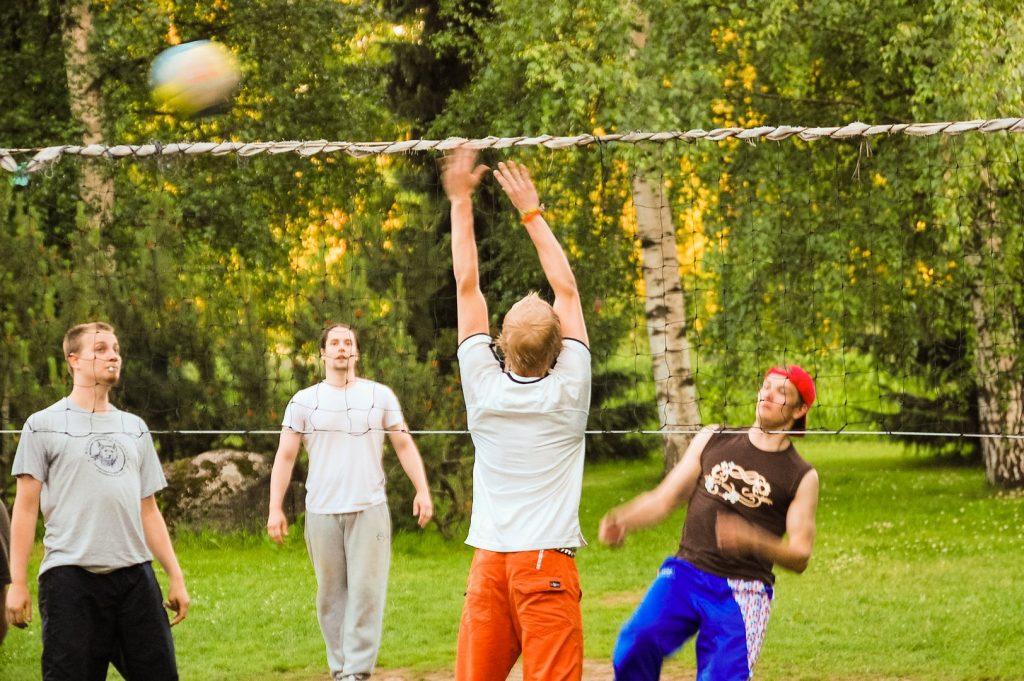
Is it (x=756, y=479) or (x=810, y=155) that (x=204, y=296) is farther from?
(x=756, y=479)

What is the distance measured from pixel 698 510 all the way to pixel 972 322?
30.3 feet

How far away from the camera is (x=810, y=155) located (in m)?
12.8

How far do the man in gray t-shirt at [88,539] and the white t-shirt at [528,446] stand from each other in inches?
54.1

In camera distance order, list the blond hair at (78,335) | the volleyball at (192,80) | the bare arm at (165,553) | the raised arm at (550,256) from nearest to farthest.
→ the raised arm at (550,256) < the blond hair at (78,335) < the bare arm at (165,553) < the volleyball at (192,80)

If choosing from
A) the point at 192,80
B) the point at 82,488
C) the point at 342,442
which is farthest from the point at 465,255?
the point at 192,80

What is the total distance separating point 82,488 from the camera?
4.58 meters

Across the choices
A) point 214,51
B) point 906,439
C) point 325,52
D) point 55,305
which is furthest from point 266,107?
point 906,439

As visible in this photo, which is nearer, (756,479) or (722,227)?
(756,479)

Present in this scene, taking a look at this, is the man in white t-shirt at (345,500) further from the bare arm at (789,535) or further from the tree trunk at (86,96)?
the tree trunk at (86,96)

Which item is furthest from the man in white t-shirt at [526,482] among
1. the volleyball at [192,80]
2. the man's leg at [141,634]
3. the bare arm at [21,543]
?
the volleyball at [192,80]

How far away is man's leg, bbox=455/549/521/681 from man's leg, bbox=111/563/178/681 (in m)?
1.27

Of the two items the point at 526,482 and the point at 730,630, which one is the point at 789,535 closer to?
the point at 730,630

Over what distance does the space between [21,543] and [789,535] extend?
2617 mm

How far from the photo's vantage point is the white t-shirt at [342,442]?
6.11 m
